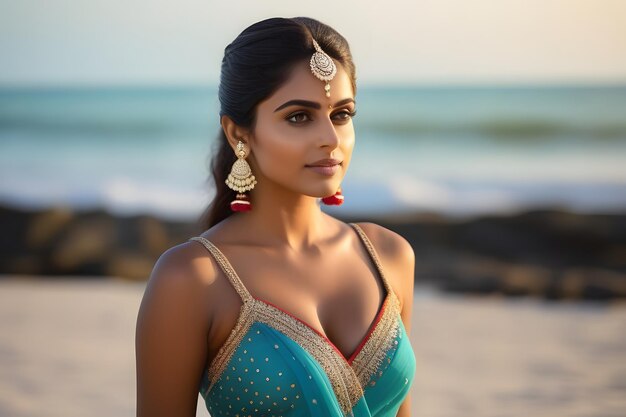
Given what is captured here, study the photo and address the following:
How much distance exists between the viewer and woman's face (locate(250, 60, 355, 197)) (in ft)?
7.89

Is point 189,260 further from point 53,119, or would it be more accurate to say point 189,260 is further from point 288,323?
point 53,119

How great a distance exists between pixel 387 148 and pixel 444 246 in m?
8.72

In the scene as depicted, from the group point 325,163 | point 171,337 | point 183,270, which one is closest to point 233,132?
point 325,163

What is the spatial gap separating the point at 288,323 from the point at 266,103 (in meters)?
0.55

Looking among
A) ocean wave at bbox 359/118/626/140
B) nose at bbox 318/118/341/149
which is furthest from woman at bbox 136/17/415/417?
ocean wave at bbox 359/118/626/140

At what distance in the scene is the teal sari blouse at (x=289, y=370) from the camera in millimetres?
2350

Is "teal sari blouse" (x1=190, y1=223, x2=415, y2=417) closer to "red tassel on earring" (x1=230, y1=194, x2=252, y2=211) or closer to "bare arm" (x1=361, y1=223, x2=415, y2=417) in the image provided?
"red tassel on earring" (x1=230, y1=194, x2=252, y2=211)

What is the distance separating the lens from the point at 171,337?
2344 mm

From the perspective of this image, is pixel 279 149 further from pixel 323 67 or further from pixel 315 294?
pixel 315 294

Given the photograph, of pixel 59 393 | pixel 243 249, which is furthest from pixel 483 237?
pixel 243 249

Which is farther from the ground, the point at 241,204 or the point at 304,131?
the point at 304,131

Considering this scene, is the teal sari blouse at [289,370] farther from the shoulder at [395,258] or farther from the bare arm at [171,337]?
the shoulder at [395,258]

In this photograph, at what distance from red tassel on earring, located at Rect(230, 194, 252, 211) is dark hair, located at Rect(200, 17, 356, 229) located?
0.20 metres

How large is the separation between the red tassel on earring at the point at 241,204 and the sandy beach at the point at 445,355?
295 centimetres
